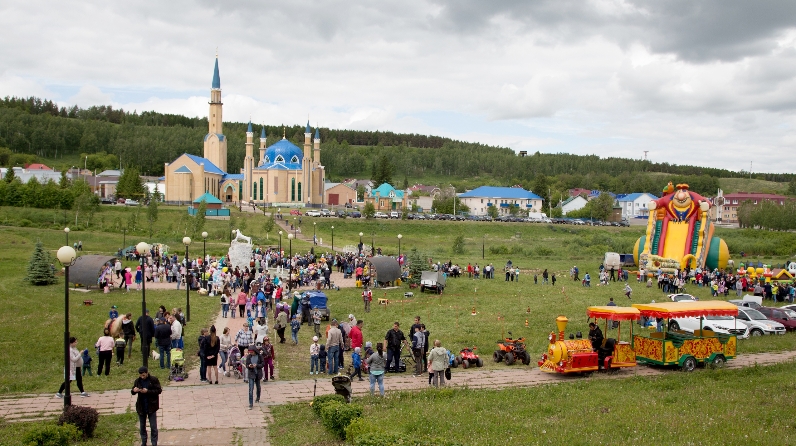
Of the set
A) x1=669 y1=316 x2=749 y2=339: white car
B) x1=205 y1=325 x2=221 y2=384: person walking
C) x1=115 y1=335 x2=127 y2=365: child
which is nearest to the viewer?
x1=205 y1=325 x2=221 y2=384: person walking

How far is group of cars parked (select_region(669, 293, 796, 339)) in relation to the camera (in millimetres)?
20656

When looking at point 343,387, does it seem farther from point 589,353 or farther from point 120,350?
point 120,350

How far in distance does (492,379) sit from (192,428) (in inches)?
277

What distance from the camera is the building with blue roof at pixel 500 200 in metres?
114

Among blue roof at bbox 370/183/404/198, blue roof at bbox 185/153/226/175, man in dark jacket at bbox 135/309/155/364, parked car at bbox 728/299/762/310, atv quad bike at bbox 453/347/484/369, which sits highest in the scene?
blue roof at bbox 185/153/226/175

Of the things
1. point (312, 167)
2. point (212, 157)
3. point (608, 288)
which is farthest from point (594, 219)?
point (608, 288)

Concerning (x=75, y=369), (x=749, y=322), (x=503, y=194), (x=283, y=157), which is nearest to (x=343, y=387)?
(x=75, y=369)

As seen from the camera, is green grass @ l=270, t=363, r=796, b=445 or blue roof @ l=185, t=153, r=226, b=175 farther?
blue roof @ l=185, t=153, r=226, b=175

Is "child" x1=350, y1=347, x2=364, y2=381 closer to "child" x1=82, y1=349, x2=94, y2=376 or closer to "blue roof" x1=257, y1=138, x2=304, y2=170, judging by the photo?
"child" x1=82, y1=349, x2=94, y2=376

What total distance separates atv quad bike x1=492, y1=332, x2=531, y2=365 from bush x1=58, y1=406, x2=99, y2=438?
32.9 ft

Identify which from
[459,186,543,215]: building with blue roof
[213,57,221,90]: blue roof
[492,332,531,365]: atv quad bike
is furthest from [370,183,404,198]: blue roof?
[492,332,531,365]: atv quad bike

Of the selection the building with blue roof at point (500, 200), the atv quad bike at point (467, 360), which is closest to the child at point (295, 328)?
the atv quad bike at point (467, 360)

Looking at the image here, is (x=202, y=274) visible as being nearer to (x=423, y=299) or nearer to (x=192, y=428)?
(x=423, y=299)

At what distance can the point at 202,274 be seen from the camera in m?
31.1
